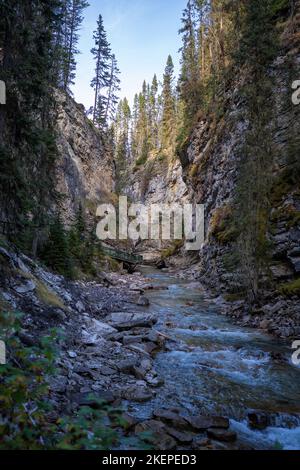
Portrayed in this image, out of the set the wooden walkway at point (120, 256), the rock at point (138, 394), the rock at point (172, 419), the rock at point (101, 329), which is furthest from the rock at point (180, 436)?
the wooden walkway at point (120, 256)

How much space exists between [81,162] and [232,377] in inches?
1383

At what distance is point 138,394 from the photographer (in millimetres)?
6391

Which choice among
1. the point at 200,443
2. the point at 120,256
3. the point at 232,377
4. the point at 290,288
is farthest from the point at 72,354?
the point at 120,256

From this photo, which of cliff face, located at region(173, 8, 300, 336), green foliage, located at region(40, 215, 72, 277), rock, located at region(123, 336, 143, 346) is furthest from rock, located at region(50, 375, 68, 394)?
green foliage, located at region(40, 215, 72, 277)

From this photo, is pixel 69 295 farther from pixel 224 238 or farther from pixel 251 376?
pixel 224 238

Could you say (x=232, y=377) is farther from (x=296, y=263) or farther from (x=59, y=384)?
(x=296, y=263)

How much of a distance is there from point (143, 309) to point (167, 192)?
1656 inches

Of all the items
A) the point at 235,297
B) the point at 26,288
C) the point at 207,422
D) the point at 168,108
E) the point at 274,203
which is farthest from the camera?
the point at 168,108

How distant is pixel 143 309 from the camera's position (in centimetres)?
1536

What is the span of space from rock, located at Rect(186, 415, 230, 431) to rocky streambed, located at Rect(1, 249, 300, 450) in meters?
0.02

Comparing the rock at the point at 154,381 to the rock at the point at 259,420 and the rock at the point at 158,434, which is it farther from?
the rock at the point at 259,420

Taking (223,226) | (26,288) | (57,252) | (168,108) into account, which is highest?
(168,108)
